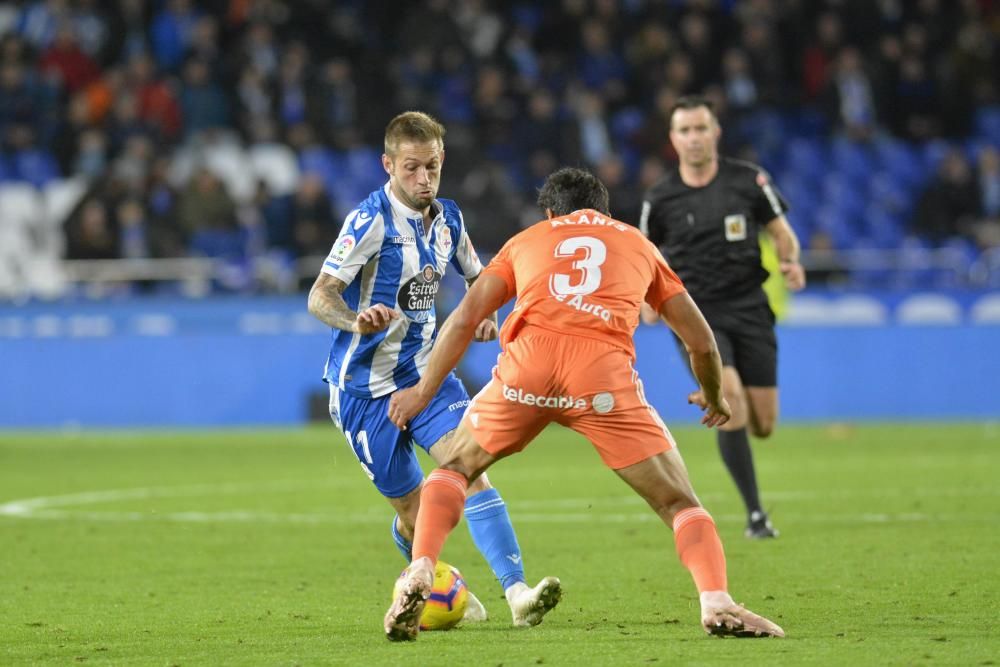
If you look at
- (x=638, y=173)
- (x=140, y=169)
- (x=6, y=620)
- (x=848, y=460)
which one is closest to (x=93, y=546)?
(x=6, y=620)

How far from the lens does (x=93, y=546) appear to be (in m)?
9.76

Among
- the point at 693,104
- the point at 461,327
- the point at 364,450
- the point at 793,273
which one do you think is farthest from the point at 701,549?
the point at 693,104

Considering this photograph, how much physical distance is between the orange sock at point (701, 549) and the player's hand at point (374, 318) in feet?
4.37

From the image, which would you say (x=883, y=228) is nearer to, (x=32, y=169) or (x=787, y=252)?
(x=32, y=169)

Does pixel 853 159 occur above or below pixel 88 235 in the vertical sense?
above

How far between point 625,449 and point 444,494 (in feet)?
2.28

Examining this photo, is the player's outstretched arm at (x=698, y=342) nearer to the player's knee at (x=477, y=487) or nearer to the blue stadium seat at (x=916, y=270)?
the player's knee at (x=477, y=487)

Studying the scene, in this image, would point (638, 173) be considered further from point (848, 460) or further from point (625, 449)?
point (625, 449)

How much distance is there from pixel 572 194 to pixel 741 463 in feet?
12.9

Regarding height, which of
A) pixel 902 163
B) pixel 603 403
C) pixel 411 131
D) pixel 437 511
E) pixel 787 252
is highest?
pixel 411 131

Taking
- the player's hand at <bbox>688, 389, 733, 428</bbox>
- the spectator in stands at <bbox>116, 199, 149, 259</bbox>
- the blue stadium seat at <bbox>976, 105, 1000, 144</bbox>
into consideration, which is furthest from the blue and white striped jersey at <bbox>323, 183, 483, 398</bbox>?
the blue stadium seat at <bbox>976, 105, 1000, 144</bbox>

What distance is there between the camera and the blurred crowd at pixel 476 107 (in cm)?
2030

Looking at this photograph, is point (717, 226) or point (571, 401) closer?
point (571, 401)

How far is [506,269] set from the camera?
6.21 meters
